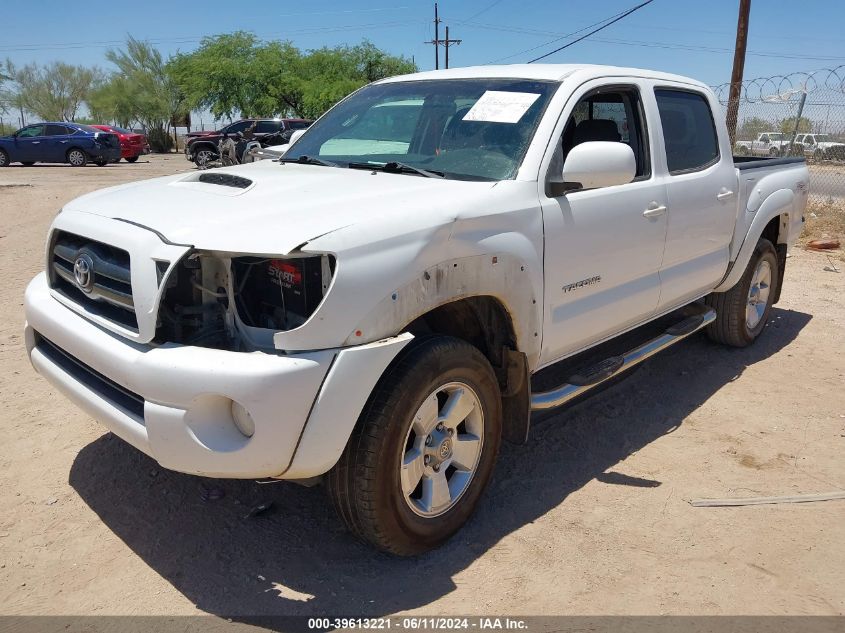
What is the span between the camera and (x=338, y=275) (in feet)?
7.91

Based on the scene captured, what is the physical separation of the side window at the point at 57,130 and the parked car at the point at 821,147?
73.4ft

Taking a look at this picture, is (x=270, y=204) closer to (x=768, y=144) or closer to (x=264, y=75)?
(x=768, y=144)

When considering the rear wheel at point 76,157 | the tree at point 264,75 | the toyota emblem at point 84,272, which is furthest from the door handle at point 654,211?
the tree at point 264,75

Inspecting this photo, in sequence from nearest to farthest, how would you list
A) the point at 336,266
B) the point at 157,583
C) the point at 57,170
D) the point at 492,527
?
the point at 336,266, the point at 157,583, the point at 492,527, the point at 57,170

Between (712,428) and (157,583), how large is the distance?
128 inches

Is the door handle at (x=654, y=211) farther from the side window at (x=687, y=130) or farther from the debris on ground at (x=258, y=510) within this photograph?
the debris on ground at (x=258, y=510)

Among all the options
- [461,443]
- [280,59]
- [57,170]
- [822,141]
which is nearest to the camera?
[461,443]

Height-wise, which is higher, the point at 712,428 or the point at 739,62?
the point at 739,62

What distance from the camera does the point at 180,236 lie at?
98.3 inches

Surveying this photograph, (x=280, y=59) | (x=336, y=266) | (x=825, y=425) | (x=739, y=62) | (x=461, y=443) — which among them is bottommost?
(x=825, y=425)

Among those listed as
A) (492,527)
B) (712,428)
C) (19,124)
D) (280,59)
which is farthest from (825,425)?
(19,124)

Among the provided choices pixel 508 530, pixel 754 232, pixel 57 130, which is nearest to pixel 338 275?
pixel 508 530

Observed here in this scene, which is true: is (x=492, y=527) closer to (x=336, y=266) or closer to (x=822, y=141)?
(x=336, y=266)

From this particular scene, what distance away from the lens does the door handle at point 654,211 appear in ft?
12.7
